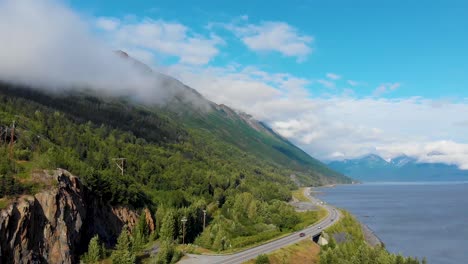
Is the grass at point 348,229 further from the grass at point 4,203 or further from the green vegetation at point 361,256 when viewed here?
the grass at point 4,203

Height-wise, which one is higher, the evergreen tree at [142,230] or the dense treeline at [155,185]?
the dense treeline at [155,185]

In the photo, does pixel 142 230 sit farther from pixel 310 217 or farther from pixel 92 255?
pixel 310 217

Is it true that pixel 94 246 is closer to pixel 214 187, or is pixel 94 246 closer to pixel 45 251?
pixel 45 251

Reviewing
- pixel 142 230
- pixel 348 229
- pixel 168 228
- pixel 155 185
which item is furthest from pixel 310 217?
pixel 142 230

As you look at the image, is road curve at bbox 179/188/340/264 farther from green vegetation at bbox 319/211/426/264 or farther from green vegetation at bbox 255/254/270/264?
green vegetation at bbox 319/211/426/264

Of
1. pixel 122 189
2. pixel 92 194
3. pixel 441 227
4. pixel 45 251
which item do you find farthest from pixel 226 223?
pixel 441 227

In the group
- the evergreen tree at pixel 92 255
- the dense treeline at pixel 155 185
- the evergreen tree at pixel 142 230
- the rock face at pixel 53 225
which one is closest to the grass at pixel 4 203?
the rock face at pixel 53 225

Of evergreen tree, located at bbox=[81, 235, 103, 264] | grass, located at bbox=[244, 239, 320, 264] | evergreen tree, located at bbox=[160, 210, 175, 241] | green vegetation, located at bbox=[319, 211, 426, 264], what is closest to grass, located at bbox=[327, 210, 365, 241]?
grass, located at bbox=[244, 239, 320, 264]
